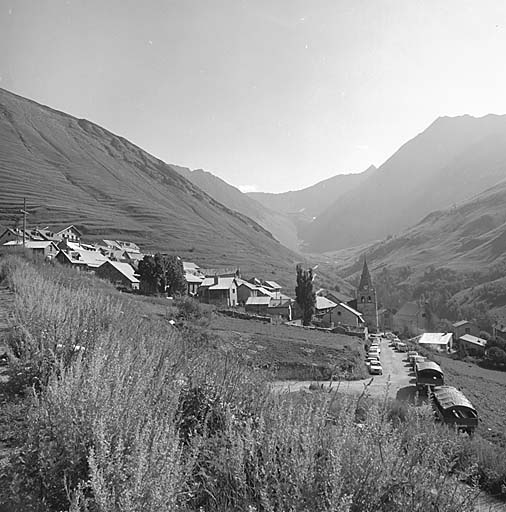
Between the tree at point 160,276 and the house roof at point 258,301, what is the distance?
12.4m

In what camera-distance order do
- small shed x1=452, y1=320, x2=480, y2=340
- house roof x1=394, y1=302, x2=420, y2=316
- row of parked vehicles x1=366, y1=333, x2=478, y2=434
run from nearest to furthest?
1. row of parked vehicles x1=366, y1=333, x2=478, y2=434
2. small shed x1=452, y1=320, x2=480, y2=340
3. house roof x1=394, y1=302, x2=420, y2=316

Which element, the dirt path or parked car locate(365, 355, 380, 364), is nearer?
the dirt path

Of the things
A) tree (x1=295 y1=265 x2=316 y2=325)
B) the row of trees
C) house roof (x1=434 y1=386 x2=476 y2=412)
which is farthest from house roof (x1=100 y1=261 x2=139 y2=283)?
house roof (x1=434 y1=386 x2=476 y2=412)

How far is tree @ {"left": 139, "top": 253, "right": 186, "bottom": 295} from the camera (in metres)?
58.2

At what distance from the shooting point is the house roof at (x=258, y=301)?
69.0 m

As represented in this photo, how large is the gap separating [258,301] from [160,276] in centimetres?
1781

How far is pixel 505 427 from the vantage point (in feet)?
77.6

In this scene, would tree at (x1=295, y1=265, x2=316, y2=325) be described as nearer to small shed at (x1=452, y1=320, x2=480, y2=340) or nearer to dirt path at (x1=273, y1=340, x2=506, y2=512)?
dirt path at (x1=273, y1=340, x2=506, y2=512)

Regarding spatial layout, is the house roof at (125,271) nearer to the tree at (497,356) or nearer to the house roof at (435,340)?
the house roof at (435,340)

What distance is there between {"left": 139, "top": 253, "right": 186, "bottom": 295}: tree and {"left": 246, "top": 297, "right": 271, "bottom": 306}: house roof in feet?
40.8

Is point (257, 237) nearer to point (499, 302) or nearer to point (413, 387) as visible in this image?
point (499, 302)

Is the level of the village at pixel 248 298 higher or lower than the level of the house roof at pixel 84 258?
lower

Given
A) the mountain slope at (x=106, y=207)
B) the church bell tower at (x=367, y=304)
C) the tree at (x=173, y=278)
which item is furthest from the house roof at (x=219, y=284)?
the mountain slope at (x=106, y=207)

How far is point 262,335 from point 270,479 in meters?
33.6
